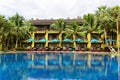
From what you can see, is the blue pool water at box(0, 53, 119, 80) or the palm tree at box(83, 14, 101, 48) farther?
the palm tree at box(83, 14, 101, 48)

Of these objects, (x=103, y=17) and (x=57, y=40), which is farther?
(x=57, y=40)

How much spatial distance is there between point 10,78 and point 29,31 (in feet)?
128

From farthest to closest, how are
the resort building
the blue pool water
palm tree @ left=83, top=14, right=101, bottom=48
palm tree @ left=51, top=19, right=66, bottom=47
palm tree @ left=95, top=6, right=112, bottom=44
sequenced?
palm tree @ left=51, top=19, right=66, bottom=47
the resort building
palm tree @ left=83, top=14, right=101, bottom=48
palm tree @ left=95, top=6, right=112, bottom=44
the blue pool water

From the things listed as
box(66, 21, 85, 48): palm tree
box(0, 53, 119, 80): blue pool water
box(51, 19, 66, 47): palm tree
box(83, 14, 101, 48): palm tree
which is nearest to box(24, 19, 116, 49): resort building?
box(51, 19, 66, 47): palm tree

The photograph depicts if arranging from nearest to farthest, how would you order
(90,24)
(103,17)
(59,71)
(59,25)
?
(59,71) → (103,17) → (90,24) → (59,25)

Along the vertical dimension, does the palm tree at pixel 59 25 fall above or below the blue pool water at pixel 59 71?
above

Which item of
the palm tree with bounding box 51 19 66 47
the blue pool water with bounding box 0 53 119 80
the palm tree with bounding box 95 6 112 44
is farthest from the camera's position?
the palm tree with bounding box 51 19 66 47

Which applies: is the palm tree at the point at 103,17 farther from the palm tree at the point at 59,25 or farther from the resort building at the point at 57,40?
the palm tree at the point at 59,25

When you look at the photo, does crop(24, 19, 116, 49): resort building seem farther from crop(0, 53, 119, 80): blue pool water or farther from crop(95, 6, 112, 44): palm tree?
crop(0, 53, 119, 80): blue pool water

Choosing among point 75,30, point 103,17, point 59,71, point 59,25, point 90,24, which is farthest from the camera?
point 59,25

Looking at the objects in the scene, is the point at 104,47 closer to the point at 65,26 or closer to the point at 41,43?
the point at 65,26

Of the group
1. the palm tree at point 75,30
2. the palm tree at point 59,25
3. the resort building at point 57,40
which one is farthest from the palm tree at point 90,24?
the palm tree at point 59,25

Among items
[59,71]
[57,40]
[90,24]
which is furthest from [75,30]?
[59,71]

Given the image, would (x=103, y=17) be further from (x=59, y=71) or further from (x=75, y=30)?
(x=59, y=71)
